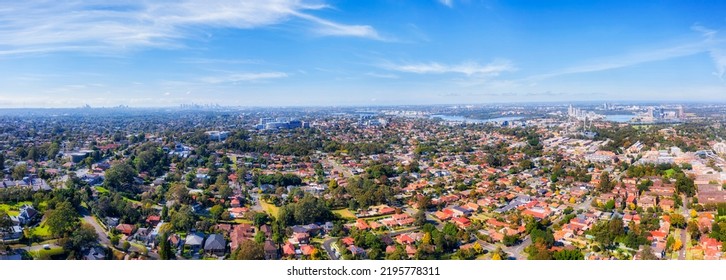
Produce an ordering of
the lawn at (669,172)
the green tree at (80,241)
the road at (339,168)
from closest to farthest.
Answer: the green tree at (80,241) < the lawn at (669,172) < the road at (339,168)

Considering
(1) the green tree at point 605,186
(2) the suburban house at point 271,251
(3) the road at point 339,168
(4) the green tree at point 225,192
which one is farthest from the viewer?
(3) the road at point 339,168

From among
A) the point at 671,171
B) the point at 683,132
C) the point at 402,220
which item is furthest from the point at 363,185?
the point at 683,132

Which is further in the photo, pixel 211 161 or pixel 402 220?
pixel 211 161

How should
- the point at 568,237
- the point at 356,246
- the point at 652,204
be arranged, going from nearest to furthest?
the point at 356,246
the point at 568,237
the point at 652,204

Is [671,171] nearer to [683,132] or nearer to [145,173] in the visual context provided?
[683,132]

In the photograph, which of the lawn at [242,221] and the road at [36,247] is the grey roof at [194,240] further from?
the road at [36,247]

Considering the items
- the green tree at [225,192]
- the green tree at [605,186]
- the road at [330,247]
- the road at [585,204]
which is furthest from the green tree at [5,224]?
the green tree at [605,186]
